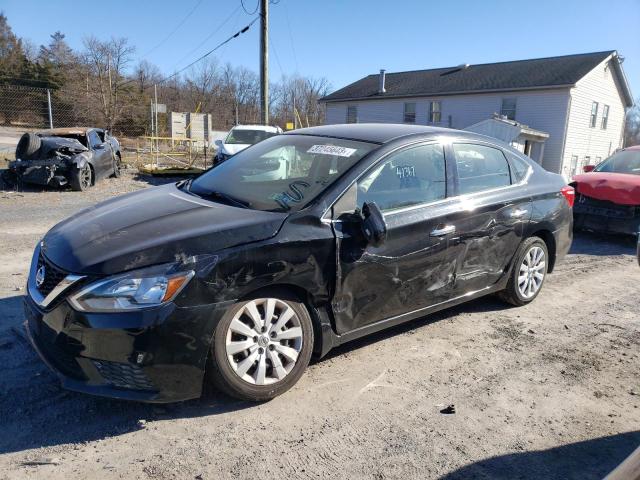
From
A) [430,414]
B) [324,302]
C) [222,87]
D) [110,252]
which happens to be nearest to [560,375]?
[430,414]

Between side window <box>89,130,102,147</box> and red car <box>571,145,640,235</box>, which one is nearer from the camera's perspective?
red car <box>571,145,640,235</box>

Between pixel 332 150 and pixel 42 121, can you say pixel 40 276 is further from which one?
pixel 42 121

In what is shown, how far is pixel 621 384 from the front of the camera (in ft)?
11.4

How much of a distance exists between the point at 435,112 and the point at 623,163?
20885 mm

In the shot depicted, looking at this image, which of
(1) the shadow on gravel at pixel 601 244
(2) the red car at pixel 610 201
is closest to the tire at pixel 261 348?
(1) the shadow on gravel at pixel 601 244

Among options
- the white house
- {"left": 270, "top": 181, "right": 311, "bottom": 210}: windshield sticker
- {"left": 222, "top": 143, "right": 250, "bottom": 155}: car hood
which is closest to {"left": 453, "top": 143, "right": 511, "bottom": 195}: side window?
{"left": 270, "top": 181, "right": 311, "bottom": 210}: windshield sticker

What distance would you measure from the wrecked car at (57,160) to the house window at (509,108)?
2158cm

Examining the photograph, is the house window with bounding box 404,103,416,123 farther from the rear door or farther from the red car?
the rear door

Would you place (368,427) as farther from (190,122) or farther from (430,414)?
(190,122)

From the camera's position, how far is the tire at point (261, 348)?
2.79m

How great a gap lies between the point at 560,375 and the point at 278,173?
2.64 metres

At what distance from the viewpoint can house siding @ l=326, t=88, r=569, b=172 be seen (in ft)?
80.5

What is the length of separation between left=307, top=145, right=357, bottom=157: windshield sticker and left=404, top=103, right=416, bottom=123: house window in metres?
27.6

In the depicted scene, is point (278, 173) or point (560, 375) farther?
point (278, 173)
